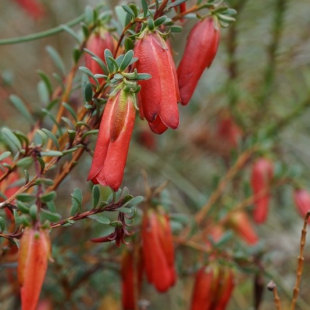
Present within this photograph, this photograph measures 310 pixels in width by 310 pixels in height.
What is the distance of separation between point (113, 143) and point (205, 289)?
55 cm

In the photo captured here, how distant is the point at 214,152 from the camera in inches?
93.7

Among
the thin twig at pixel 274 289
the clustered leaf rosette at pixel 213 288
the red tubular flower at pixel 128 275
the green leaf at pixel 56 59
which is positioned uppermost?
the green leaf at pixel 56 59

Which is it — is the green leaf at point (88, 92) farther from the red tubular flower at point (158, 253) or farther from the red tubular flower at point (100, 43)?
A: the red tubular flower at point (158, 253)

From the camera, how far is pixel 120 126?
0.76m

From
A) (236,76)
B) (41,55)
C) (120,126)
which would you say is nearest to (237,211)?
(236,76)

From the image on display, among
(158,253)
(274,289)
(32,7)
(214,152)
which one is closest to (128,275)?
(158,253)

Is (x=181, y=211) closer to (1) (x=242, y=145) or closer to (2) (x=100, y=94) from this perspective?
(1) (x=242, y=145)

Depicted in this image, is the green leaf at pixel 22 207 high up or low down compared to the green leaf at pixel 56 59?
up

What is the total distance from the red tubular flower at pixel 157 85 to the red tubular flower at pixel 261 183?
0.91 metres

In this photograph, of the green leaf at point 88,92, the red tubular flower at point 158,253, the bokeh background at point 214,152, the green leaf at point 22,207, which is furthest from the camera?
the bokeh background at point 214,152

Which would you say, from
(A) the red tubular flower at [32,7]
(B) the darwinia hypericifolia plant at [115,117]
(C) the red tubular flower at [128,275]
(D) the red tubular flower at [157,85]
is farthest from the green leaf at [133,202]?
(A) the red tubular flower at [32,7]

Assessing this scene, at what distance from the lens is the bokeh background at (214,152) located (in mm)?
1420

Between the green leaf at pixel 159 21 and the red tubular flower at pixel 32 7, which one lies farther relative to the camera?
the red tubular flower at pixel 32 7

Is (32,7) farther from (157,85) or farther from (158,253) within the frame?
(157,85)
